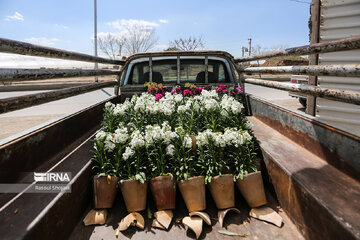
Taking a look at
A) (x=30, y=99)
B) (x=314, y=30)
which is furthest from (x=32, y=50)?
(x=314, y=30)

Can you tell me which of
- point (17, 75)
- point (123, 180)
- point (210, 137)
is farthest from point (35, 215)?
point (210, 137)

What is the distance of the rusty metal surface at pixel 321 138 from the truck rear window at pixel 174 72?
1.86 m

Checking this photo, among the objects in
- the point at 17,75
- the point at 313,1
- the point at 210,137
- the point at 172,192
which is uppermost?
the point at 313,1

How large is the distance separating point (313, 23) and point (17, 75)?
417 cm

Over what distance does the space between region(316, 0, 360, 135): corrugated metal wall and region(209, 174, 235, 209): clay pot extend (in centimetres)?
219

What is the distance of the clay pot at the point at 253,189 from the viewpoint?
207 cm

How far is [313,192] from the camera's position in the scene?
59.8 inches

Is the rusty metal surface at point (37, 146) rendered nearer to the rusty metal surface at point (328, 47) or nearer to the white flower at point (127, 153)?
the white flower at point (127, 153)

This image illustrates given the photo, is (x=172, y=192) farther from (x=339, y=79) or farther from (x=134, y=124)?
(x=339, y=79)

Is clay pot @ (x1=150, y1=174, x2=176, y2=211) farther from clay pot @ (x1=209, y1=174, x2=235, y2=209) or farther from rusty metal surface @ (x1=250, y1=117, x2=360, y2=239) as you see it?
rusty metal surface @ (x1=250, y1=117, x2=360, y2=239)

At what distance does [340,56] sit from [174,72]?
2.80m

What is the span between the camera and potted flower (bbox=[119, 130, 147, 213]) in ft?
6.66

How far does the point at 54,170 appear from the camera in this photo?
1958 mm

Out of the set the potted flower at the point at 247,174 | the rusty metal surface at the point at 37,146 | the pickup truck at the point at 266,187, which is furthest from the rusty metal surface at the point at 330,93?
the rusty metal surface at the point at 37,146
